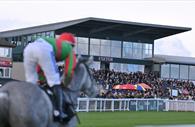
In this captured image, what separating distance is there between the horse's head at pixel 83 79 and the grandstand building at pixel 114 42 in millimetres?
49595

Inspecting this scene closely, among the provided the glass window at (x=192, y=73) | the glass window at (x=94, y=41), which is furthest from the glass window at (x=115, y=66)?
the glass window at (x=192, y=73)

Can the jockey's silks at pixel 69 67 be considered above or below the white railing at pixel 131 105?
above

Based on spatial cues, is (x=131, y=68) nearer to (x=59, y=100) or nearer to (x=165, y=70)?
(x=165, y=70)

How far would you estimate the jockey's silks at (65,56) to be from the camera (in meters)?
8.36

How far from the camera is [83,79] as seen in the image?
9.06m

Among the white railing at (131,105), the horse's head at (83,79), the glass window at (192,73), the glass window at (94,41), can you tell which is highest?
the glass window at (94,41)

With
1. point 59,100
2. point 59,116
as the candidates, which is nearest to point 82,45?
point 59,100

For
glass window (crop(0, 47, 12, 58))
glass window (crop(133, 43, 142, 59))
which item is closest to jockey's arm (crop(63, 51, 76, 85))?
glass window (crop(0, 47, 12, 58))

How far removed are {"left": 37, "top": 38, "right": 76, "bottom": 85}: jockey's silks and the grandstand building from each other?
50.2 meters

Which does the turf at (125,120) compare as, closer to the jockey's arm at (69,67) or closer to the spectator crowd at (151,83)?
the jockey's arm at (69,67)

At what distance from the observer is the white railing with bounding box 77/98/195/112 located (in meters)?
34.3

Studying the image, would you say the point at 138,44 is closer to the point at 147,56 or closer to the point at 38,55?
the point at 147,56

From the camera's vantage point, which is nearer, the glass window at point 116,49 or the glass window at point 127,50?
the glass window at point 116,49

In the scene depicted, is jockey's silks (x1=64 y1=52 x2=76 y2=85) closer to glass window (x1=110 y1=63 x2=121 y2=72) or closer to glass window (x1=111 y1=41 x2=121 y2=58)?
glass window (x1=110 y1=63 x2=121 y2=72)
